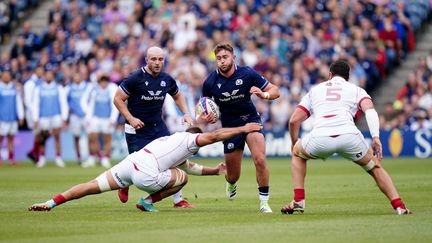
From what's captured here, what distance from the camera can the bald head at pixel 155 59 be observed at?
55.8 ft

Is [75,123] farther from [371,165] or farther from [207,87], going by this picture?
[371,165]

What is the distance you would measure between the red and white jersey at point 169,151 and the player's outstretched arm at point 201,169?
0.92 meters

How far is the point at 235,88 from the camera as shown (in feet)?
54.0

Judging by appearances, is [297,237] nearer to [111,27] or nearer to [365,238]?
[365,238]

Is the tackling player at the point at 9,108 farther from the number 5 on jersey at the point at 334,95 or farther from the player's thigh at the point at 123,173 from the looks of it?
the number 5 on jersey at the point at 334,95

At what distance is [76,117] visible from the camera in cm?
3256

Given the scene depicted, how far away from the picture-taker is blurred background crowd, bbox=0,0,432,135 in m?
35.0

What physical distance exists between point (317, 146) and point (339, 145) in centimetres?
31

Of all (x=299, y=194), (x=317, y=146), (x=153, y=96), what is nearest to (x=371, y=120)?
(x=317, y=146)

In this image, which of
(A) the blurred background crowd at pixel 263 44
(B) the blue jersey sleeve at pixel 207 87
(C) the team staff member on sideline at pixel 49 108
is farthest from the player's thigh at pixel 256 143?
(A) the blurred background crowd at pixel 263 44

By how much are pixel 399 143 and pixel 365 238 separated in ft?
71.9

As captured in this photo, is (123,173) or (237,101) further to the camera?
(237,101)

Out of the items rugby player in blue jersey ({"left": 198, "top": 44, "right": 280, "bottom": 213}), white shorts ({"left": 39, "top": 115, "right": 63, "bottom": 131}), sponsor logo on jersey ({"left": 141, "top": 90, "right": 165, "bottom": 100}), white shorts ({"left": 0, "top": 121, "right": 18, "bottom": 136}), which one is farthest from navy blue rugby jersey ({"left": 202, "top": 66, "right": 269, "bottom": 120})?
white shorts ({"left": 0, "top": 121, "right": 18, "bottom": 136})

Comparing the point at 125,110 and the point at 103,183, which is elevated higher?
the point at 125,110
